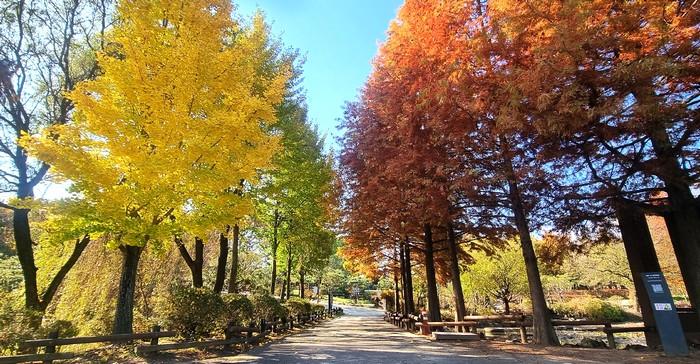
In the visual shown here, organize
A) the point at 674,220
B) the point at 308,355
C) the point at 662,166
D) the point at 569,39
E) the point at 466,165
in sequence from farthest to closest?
the point at 466,165, the point at 674,220, the point at 308,355, the point at 662,166, the point at 569,39

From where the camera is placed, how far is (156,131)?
8.31 meters

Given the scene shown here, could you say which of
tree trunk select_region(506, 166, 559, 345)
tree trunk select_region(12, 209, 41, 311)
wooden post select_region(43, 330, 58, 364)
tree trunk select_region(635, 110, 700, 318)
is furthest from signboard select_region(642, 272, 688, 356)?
tree trunk select_region(12, 209, 41, 311)

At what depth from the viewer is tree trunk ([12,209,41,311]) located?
12.8 m

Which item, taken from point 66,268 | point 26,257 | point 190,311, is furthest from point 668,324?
point 26,257

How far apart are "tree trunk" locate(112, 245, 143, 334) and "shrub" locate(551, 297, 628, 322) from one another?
31428 millimetres

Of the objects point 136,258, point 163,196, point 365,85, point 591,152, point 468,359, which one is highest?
point 365,85

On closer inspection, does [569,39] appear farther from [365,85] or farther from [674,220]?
[365,85]

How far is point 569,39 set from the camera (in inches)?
306

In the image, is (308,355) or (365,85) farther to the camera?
(365,85)

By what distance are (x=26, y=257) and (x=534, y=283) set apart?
653 inches

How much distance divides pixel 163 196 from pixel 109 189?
3.42 feet

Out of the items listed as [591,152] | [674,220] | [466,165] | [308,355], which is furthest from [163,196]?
[674,220]

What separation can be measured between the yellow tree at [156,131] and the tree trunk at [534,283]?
7519 mm

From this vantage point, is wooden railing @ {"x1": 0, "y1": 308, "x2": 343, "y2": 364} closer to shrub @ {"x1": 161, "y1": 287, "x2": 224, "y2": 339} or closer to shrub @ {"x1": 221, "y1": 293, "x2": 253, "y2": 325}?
shrub @ {"x1": 221, "y1": 293, "x2": 253, "y2": 325}
